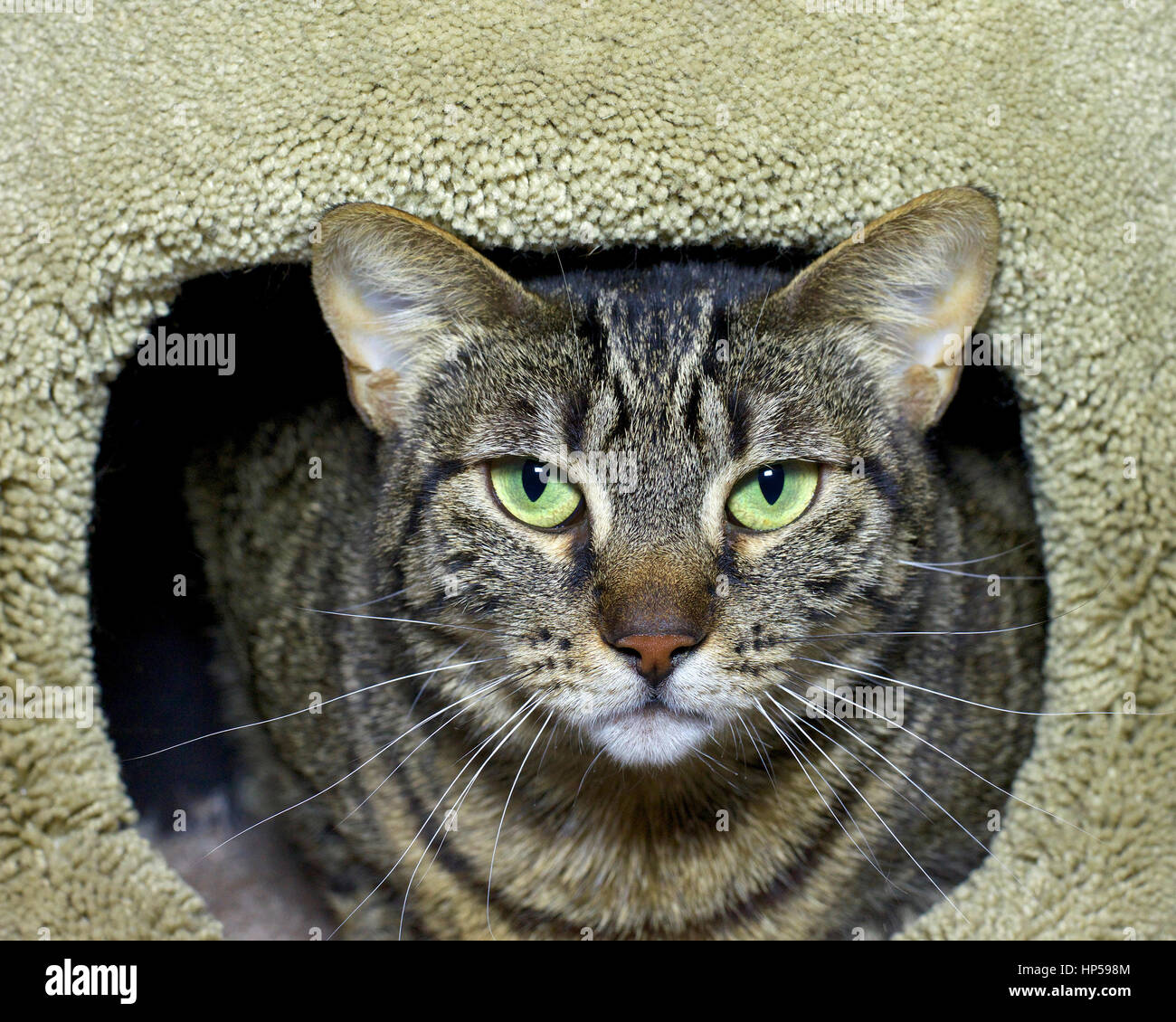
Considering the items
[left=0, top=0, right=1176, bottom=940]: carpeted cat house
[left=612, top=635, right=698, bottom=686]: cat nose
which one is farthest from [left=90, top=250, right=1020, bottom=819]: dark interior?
[left=612, top=635, right=698, bottom=686]: cat nose

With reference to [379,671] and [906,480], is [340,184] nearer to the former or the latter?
[379,671]

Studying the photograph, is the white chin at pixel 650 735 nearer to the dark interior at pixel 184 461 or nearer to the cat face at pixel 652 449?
the cat face at pixel 652 449

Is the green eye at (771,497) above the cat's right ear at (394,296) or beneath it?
beneath

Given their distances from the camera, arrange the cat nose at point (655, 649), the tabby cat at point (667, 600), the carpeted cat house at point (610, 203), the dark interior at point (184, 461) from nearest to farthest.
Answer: the cat nose at point (655, 649), the tabby cat at point (667, 600), the carpeted cat house at point (610, 203), the dark interior at point (184, 461)

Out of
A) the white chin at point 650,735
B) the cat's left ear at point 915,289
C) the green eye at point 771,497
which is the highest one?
the cat's left ear at point 915,289

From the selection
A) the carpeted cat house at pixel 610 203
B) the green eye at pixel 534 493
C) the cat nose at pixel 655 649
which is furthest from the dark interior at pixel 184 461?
the cat nose at pixel 655 649

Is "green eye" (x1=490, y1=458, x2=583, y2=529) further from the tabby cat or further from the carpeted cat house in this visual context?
the carpeted cat house
